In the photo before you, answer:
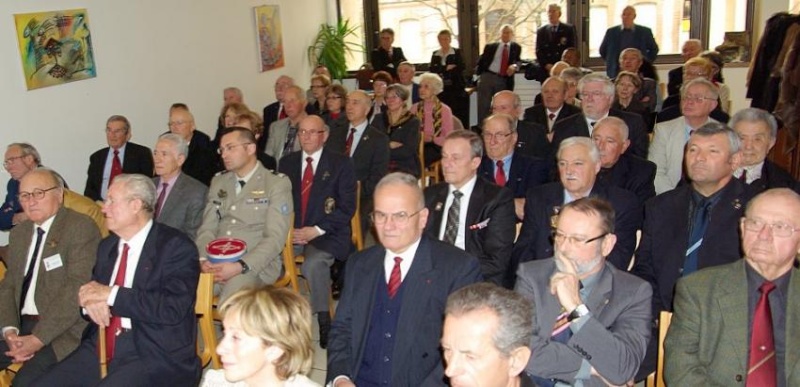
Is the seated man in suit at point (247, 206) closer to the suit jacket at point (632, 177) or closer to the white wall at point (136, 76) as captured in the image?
the suit jacket at point (632, 177)

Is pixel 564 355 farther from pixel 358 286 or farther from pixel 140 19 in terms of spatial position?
pixel 140 19

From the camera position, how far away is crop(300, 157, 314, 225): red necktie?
4.89 meters

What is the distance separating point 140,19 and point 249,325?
596 centimetres

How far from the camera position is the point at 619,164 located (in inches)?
171

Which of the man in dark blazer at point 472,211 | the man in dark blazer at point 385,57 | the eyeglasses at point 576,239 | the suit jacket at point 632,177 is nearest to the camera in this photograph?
the eyeglasses at point 576,239

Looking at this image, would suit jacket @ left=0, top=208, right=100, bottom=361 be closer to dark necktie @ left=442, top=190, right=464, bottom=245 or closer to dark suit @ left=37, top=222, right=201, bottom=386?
dark suit @ left=37, top=222, right=201, bottom=386

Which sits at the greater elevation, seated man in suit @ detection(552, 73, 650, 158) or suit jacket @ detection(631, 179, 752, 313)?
seated man in suit @ detection(552, 73, 650, 158)

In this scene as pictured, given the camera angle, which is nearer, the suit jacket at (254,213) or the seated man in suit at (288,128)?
the suit jacket at (254,213)

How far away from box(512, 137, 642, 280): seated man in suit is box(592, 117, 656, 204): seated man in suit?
22.6 inches

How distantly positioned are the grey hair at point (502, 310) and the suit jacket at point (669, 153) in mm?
3326

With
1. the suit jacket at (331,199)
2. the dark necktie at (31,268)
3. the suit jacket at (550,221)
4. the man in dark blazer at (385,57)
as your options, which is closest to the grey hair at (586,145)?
the suit jacket at (550,221)

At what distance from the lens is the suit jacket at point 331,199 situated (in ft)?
15.4

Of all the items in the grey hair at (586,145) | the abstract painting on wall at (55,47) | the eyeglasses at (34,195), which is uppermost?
the abstract painting on wall at (55,47)

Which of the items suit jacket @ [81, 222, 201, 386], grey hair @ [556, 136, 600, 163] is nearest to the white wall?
suit jacket @ [81, 222, 201, 386]
